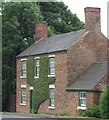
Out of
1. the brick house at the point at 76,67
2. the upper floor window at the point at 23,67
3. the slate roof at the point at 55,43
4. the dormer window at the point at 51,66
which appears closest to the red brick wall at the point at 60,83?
the brick house at the point at 76,67

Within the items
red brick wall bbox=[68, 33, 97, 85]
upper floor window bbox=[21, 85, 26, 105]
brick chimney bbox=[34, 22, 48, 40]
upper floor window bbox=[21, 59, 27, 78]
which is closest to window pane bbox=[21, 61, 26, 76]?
upper floor window bbox=[21, 59, 27, 78]

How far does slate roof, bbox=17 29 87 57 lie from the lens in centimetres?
3891

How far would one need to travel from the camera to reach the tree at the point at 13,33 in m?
50.6

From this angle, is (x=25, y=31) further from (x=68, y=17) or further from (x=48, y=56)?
(x=48, y=56)

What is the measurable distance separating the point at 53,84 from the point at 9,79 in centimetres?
1339

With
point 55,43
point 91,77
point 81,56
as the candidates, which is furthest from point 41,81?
point 91,77

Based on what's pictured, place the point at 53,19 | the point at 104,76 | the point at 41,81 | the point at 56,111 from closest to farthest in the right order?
1. the point at 104,76
2. the point at 56,111
3. the point at 41,81
4. the point at 53,19

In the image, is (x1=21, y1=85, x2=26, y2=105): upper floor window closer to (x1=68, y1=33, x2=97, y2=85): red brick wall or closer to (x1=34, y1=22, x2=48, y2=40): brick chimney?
(x1=34, y1=22, x2=48, y2=40): brick chimney

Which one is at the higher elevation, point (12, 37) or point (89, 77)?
point (12, 37)

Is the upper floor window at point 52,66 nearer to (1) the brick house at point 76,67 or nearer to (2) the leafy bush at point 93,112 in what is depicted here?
(1) the brick house at point 76,67

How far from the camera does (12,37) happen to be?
2000 inches

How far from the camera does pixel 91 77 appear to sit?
1422 inches

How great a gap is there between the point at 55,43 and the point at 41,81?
13.4ft

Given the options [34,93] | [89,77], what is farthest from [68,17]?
[89,77]
